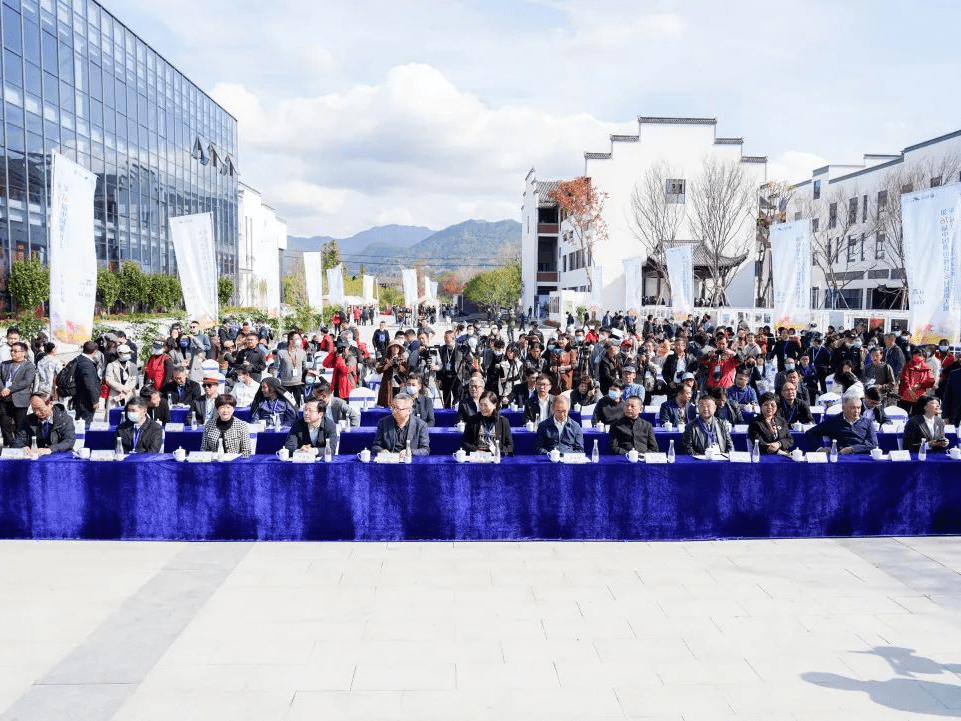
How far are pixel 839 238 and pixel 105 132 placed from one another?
40.3 metres

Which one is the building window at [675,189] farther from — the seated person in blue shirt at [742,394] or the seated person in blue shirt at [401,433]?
the seated person in blue shirt at [401,433]

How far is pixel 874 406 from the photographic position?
9.36 metres

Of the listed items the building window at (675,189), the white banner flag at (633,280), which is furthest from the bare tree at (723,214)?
the white banner flag at (633,280)

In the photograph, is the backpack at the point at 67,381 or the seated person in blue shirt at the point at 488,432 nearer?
the seated person in blue shirt at the point at 488,432

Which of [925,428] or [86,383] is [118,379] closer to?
[86,383]

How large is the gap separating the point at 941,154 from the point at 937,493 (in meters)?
34.9

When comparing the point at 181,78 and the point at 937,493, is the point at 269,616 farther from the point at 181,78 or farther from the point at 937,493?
the point at 181,78

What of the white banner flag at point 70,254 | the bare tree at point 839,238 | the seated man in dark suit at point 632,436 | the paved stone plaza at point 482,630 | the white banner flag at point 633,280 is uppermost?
the bare tree at point 839,238

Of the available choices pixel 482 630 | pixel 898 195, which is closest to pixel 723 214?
pixel 898 195

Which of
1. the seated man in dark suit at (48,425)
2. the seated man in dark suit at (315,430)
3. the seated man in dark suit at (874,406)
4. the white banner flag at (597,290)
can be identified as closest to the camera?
the seated man in dark suit at (48,425)

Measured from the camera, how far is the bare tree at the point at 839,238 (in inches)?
1722

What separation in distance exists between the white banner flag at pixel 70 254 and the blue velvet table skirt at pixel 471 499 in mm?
3926

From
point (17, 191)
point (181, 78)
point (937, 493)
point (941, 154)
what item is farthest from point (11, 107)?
point (941, 154)

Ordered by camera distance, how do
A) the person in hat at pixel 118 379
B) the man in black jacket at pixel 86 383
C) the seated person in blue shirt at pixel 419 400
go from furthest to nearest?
the person in hat at pixel 118 379 < the man in black jacket at pixel 86 383 < the seated person in blue shirt at pixel 419 400
